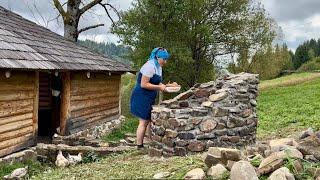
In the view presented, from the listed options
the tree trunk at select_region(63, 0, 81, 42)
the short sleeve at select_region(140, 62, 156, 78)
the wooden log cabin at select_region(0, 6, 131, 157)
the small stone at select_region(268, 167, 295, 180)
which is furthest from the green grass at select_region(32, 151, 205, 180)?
the tree trunk at select_region(63, 0, 81, 42)

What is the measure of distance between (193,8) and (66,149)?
16496 mm

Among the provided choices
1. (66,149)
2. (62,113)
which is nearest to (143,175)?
(66,149)

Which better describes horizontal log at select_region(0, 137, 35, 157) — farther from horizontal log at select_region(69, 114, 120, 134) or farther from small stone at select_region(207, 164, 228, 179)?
small stone at select_region(207, 164, 228, 179)

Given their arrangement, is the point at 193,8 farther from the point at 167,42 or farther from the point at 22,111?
the point at 22,111

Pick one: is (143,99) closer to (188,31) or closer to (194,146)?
(194,146)

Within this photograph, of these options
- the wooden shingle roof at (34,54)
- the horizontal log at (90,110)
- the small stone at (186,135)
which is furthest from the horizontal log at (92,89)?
the small stone at (186,135)

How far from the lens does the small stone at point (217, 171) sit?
5141 millimetres

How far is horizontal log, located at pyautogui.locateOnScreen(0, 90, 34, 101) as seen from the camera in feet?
32.7

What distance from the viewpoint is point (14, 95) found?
10422 mm

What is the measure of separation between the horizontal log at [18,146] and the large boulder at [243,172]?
638cm

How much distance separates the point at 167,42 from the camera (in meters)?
23.8

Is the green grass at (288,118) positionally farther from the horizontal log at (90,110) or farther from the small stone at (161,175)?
the small stone at (161,175)

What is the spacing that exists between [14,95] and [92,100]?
5126mm

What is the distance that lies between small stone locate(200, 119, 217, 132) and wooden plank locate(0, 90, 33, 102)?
15.7ft
